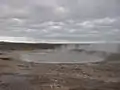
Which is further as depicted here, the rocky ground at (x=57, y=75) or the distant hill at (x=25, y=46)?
the distant hill at (x=25, y=46)

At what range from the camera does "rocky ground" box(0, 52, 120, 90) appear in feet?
2.07

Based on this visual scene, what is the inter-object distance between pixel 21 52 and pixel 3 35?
4.0 inches

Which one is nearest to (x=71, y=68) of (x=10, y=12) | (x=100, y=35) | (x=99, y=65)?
(x=99, y=65)

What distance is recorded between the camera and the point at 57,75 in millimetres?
665

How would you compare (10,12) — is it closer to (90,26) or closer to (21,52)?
(21,52)

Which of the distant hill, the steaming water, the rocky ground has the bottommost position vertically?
the rocky ground

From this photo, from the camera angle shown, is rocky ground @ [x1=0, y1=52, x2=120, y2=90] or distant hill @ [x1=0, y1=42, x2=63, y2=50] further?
distant hill @ [x1=0, y1=42, x2=63, y2=50]

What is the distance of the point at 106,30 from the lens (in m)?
0.82

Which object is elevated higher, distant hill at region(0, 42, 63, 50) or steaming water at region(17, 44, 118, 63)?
distant hill at region(0, 42, 63, 50)

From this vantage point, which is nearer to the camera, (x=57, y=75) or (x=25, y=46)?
(x=57, y=75)

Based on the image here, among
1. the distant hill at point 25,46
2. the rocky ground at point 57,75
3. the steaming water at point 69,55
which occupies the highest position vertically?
the distant hill at point 25,46

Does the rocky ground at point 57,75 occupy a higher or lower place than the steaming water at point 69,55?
lower

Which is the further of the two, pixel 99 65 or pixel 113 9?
pixel 113 9

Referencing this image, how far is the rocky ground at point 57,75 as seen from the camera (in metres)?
0.63
